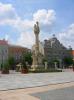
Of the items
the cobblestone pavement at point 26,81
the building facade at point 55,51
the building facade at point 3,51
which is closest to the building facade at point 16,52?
the building facade at point 3,51

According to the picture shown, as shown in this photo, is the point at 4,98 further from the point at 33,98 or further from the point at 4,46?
the point at 4,46

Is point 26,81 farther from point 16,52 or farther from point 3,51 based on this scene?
point 16,52

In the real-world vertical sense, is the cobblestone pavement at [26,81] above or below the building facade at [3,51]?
below

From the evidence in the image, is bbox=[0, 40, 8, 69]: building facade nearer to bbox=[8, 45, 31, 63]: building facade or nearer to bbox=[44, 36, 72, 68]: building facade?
bbox=[8, 45, 31, 63]: building facade

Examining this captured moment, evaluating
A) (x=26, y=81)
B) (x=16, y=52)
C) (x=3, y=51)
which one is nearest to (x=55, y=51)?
(x=16, y=52)

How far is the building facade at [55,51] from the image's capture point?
11275 centimetres

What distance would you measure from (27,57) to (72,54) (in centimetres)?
4354

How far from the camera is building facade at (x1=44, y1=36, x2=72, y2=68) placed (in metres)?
113

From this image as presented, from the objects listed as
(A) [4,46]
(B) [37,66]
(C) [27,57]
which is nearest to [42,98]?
(B) [37,66]

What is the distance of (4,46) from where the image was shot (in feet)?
325

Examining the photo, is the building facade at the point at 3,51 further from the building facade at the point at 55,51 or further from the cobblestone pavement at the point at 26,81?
the cobblestone pavement at the point at 26,81

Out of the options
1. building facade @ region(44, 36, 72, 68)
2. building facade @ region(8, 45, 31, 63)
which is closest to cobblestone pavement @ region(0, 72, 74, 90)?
building facade @ region(8, 45, 31, 63)

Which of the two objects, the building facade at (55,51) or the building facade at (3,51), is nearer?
the building facade at (3,51)

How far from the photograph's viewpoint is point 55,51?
11625 centimetres
